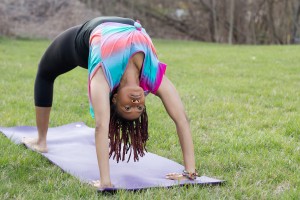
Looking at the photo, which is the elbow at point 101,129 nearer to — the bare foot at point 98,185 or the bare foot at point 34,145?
the bare foot at point 98,185

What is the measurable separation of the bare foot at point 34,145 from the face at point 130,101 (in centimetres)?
125

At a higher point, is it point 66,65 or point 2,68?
point 66,65

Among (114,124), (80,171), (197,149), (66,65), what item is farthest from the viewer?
(197,149)

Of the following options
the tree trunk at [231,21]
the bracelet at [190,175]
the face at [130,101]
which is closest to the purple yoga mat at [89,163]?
the bracelet at [190,175]

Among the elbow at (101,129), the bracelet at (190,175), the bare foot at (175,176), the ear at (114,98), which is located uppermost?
the ear at (114,98)

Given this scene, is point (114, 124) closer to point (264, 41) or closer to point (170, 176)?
point (170, 176)

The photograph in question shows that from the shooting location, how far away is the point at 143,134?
11.2ft

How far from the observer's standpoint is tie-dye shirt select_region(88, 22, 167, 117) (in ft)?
10.2

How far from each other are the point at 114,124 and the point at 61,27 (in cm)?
1363

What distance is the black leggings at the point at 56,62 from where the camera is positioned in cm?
368

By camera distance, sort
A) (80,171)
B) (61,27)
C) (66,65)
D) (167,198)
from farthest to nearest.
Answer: (61,27) → (66,65) → (80,171) → (167,198)

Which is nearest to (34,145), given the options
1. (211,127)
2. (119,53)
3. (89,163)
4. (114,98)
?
(89,163)

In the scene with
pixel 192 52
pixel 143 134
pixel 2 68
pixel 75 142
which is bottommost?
pixel 192 52

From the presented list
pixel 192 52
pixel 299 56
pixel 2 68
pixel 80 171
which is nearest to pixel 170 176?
pixel 80 171
